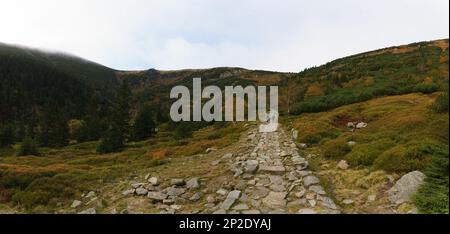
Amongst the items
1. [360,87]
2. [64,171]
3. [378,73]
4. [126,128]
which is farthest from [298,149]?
[378,73]

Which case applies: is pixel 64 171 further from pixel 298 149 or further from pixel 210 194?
pixel 298 149

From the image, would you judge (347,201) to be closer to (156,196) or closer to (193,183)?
(193,183)

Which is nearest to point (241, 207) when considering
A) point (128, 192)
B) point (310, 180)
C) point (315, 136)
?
point (310, 180)

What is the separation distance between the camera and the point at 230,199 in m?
11.0

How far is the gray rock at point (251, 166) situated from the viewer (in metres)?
14.5

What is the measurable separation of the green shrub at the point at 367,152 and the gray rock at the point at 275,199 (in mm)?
4167

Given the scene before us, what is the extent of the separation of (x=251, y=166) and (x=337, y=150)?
429cm

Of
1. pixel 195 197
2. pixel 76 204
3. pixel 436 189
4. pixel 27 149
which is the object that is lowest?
pixel 27 149

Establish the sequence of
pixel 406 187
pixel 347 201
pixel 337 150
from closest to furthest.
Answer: pixel 406 187
pixel 347 201
pixel 337 150

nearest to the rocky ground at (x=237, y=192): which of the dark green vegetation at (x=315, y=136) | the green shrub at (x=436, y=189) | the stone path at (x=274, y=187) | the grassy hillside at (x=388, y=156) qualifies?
the stone path at (x=274, y=187)

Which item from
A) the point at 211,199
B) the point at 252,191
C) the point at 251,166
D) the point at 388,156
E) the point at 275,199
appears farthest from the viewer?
the point at 251,166
